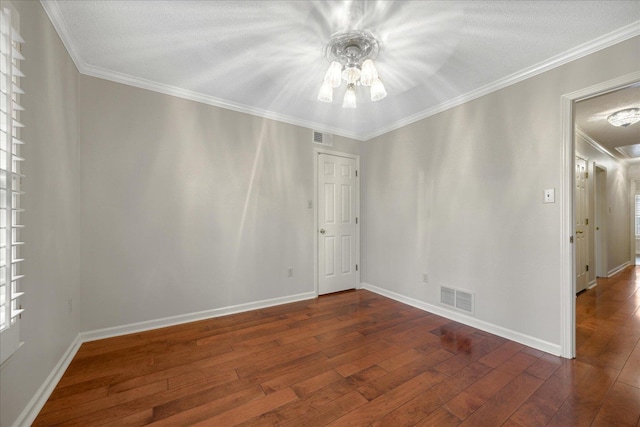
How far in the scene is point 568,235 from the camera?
2.13m

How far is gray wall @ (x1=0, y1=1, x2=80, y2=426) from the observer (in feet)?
4.78

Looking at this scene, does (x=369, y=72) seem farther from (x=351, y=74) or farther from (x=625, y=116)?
(x=625, y=116)

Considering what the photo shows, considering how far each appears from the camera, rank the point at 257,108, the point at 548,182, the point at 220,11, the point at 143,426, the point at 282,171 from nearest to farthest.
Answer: the point at 143,426
the point at 220,11
the point at 548,182
the point at 257,108
the point at 282,171

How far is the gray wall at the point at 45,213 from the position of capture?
1458 millimetres

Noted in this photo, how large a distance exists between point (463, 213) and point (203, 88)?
3219mm

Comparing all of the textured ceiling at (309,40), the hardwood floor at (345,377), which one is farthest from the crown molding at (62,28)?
the hardwood floor at (345,377)

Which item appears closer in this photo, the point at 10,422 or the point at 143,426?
the point at 10,422

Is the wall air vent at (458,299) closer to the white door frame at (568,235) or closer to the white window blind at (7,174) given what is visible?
the white door frame at (568,235)

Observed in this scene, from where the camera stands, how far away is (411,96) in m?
2.93

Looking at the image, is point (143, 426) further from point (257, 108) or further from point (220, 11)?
point (257, 108)

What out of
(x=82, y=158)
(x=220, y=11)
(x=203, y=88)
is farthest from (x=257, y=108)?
(x=82, y=158)

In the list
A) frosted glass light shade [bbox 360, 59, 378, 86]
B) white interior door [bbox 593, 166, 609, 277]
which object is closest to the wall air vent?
frosted glass light shade [bbox 360, 59, 378, 86]

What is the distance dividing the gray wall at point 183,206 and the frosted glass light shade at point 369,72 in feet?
5.65

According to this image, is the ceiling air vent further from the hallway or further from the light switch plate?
the hallway
